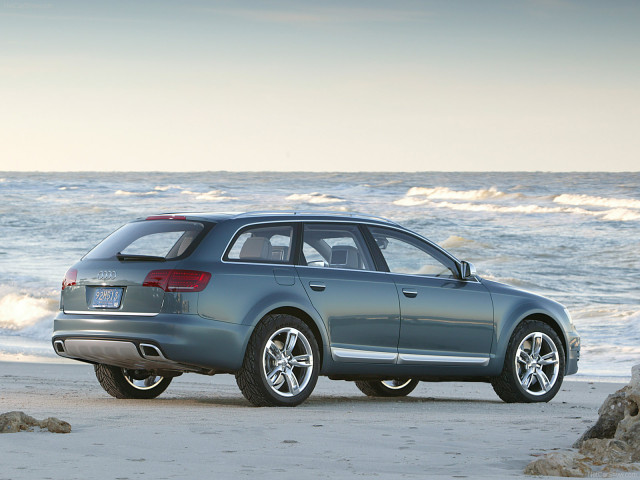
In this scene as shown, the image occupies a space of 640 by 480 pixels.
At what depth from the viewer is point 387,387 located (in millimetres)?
11266

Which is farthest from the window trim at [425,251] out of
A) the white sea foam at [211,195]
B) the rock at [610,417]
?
the white sea foam at [211,195]

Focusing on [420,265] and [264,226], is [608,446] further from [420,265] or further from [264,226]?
[420,265]

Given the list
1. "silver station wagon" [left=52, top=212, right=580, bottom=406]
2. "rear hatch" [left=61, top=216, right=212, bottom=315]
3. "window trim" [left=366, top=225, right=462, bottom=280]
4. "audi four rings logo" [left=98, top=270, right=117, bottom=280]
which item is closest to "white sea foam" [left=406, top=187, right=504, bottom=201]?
"silver station wagon" [left=52, top=212, right=580, bottom=406]

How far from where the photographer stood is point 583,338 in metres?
17.5

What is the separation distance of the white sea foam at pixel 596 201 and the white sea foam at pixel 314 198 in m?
10.4

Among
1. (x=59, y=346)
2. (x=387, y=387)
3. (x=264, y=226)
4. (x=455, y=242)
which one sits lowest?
(x=387, y=387)

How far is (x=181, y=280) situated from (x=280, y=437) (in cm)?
190

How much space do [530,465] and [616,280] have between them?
21.9 m

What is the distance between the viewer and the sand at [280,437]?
5.96 m

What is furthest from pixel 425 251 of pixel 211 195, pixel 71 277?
pixel 211 195

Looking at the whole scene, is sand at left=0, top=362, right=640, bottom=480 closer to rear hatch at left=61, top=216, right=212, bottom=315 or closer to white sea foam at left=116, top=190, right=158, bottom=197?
rear hatch at left=61, top=216, right=212, bottom=315

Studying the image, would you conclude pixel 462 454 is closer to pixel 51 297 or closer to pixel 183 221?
pixel 183 221

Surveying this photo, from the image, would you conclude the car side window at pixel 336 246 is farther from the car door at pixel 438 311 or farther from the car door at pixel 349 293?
the car door at pixel 438 311

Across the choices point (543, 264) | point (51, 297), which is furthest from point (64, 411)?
point (543, 264)
